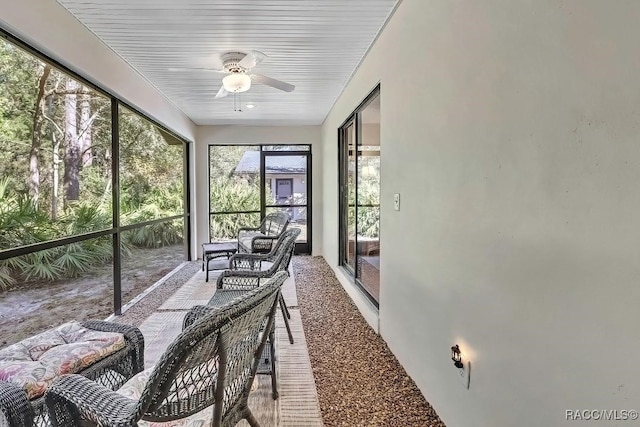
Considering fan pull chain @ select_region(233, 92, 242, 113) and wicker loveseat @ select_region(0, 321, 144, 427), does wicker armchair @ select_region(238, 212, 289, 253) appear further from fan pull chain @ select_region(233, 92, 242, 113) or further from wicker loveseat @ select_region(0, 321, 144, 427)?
wicker loveseat @ select_region(0, 321, 144, 427)

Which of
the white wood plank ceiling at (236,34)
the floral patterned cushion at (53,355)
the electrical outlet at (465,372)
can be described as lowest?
the electrical outlet at (465,372)

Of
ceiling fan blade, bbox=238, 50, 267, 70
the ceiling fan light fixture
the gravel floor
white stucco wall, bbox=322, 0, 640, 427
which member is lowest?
the gravel floor

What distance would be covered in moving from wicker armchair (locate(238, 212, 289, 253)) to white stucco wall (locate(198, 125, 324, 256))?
923 mm

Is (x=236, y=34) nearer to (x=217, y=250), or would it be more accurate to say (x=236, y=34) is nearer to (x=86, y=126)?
(x=86, y=126)

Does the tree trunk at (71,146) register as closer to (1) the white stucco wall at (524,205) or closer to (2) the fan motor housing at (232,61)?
(2) the fan motor housing at (232,61)

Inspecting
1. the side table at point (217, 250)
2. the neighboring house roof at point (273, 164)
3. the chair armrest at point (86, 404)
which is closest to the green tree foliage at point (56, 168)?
the side table at point (217, 250)

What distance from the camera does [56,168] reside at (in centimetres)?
270

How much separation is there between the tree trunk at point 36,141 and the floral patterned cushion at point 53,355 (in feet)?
3.44

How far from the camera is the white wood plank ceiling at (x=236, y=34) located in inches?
97.1

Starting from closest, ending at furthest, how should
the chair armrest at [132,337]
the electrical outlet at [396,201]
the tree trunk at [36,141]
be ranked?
the chair armrest at [132,337]
the tree trunk at [36,141]
the electrical outlet at [396,201]

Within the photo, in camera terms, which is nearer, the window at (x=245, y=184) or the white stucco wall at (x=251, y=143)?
the white stucco wall at (x=251, y=143)

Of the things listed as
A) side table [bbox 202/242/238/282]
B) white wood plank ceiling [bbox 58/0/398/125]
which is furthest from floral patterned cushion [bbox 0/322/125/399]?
side table [bbox 202/242/238/282]

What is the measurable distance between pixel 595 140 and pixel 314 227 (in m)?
6.09

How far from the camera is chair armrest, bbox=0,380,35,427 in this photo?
128 cm
